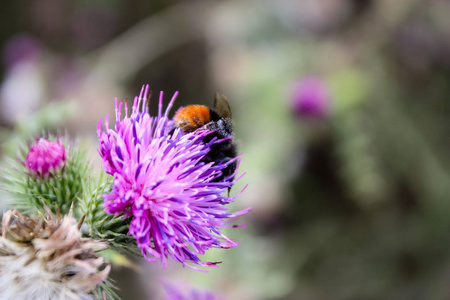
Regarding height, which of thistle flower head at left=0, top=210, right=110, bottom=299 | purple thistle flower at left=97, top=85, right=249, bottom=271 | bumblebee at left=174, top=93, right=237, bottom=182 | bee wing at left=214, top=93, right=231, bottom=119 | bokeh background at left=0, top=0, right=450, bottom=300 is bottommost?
thistle flower head at left=0, top=210, right=110, bottom=299

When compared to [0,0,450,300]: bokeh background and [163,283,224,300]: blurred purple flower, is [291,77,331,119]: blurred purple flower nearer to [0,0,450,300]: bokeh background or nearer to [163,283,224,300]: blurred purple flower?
[0,0,450,300]: bokeh background

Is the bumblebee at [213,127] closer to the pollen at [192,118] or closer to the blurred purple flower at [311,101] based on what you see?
the pollen at [192,118]

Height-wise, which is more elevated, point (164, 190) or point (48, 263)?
point (164, 190)

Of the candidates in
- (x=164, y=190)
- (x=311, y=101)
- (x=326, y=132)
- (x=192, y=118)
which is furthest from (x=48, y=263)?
(x=326, y=132)

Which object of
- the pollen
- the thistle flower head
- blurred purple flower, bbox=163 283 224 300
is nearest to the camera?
the thistle flower head

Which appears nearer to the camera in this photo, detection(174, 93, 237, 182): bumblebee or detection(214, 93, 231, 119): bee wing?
detection(174, 93, 237, 182): bumblebee

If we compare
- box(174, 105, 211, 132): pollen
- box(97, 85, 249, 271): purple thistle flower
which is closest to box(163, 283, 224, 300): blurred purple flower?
box(97, 85, 249, 271): purple thistle flower

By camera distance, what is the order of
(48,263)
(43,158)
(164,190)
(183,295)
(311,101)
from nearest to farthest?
(48,263), (164,190), (43,158), (183,295), (311,101)

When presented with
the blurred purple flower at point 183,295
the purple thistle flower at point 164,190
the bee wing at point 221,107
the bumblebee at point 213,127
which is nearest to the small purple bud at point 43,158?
the purple thistle flower at point 164,190

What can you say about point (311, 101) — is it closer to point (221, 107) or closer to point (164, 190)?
point (221, 107)
